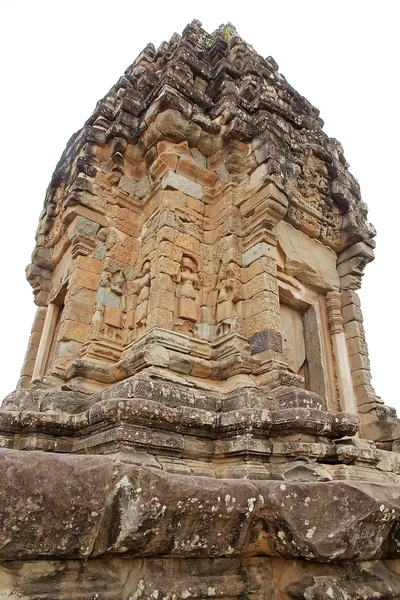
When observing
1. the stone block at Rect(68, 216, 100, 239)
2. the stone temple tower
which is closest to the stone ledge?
the stone temple tower

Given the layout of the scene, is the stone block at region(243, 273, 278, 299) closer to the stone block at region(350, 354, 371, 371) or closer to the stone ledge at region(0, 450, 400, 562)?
the stone block at region(350, 354, 371, 371)

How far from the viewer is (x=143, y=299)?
5746 mm

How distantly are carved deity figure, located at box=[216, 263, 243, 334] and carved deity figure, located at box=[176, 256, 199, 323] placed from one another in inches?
12.5

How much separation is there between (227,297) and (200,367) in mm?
Result: 1094

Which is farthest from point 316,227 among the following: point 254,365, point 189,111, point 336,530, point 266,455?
point 336,530

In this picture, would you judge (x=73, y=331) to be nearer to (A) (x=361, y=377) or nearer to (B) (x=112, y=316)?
(B) (x=112, y=316)

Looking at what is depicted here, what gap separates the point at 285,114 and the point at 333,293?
3.22 metres

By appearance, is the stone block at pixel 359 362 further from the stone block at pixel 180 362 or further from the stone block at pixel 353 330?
the stone block at pixel 180 362

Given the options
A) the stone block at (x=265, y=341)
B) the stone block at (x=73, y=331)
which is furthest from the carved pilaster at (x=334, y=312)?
the stone block at (x=73, y=331)

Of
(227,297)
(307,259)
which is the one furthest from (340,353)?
(227,297)

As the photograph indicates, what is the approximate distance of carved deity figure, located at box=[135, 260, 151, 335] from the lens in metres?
5.56

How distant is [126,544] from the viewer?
216 centimetres

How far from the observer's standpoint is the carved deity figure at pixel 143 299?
5560mm

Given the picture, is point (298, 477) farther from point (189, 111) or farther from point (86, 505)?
point (189, 111)
